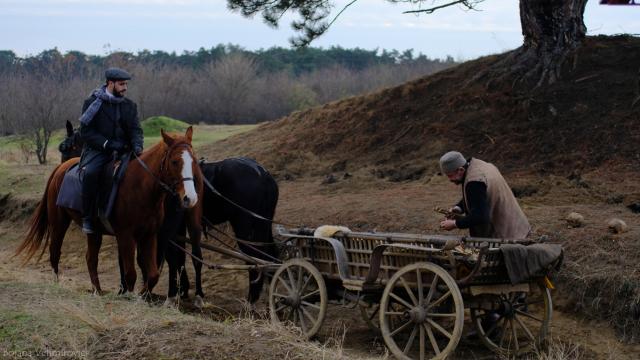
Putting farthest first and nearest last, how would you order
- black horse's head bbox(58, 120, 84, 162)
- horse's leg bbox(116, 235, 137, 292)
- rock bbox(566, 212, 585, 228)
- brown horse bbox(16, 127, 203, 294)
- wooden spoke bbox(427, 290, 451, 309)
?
black horse's head bbox(58, 120, 84, 162) → rock bbox(566, 212, 585, 228) → horse's leg bbox(116, 235, 137, 292) → brown horse bbox(16, 127, 203, 294) → wooden spoke bbox(427, 290, 451, 309)

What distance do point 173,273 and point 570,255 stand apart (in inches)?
196

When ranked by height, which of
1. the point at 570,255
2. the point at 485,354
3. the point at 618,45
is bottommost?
the point at 485,354

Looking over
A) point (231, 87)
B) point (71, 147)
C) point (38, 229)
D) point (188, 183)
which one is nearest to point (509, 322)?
point (188, 183)

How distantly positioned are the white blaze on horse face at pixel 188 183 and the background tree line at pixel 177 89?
18.1 metres

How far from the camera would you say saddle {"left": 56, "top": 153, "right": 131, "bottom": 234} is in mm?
9281

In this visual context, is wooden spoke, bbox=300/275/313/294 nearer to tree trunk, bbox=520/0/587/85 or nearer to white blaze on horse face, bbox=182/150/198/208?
white blaze on horse face, bbox=182/150/198/208

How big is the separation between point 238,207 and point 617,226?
460cm

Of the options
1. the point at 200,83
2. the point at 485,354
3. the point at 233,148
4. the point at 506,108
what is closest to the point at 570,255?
the point at 485,354

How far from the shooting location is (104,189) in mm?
9422

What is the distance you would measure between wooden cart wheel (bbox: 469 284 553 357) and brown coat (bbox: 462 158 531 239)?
57 cm

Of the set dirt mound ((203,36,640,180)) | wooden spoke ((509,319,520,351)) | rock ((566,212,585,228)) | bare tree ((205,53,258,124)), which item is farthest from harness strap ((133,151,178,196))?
bare tree ((205,53,258,124))

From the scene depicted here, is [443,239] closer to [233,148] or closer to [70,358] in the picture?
[70,358]

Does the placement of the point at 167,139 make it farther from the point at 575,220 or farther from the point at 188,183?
the point at 575,220

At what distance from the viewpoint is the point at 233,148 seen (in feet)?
65.5
